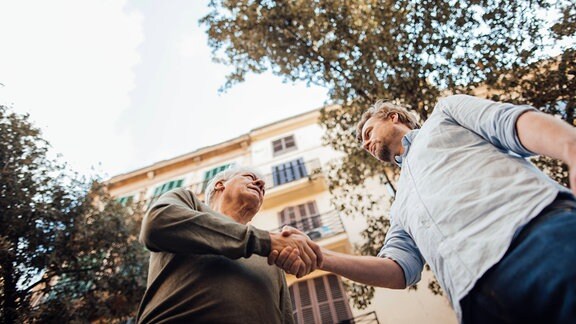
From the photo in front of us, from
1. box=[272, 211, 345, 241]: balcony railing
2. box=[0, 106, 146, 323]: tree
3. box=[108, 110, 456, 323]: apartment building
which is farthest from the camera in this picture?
box=[272, 211, 345, 241]: balcony railing

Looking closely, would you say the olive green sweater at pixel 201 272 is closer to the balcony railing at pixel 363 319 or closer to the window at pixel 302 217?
the balcony railing at pixel 363 319

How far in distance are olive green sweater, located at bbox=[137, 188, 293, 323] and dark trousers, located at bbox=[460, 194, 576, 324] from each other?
3.82 ft

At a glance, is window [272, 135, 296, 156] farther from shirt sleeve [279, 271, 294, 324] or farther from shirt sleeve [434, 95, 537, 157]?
shirt sleeve [434, 95, 537, 157]

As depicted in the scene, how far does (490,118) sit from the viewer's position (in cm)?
162

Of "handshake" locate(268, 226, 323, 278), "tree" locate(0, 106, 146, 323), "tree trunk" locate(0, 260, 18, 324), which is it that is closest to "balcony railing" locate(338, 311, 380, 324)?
"tree" locate(0, 106, 146, 323)

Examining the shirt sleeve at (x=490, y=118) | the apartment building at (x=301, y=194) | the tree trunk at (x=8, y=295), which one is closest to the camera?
the shirt sleeve at (x=490, y=118)

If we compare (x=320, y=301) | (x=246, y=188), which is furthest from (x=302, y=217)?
(x=246, y=188)

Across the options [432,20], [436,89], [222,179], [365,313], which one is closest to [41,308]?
[222,179]

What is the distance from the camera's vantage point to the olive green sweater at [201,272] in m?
1.76

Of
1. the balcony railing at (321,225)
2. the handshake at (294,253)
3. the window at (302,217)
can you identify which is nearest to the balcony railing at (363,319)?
the balcony railing at (321,225)

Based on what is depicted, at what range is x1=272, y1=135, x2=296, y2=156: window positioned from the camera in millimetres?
18062

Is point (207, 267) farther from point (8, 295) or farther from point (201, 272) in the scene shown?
point (8, 295)

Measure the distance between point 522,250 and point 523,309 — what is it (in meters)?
0.22

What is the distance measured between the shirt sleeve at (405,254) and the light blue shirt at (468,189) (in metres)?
0.04
